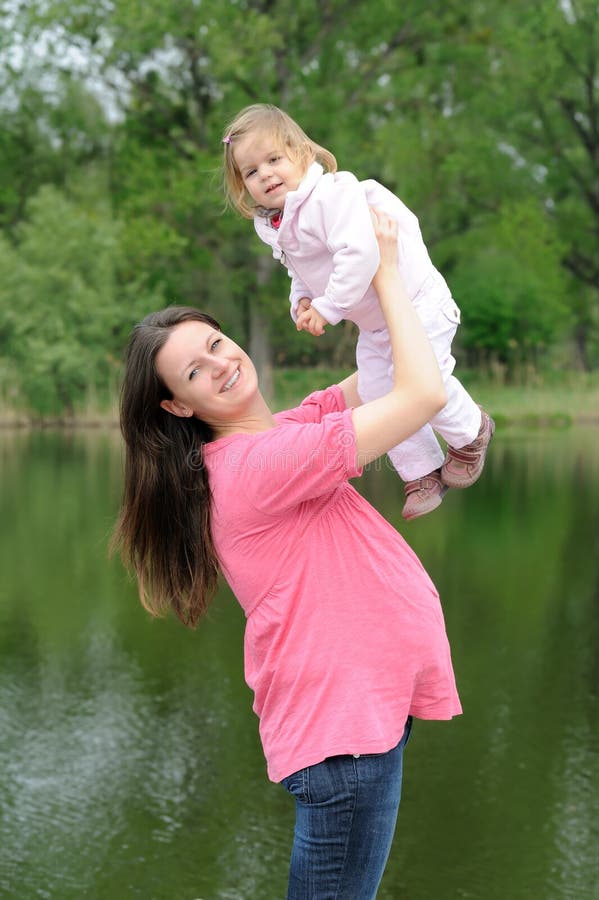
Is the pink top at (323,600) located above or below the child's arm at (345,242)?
below

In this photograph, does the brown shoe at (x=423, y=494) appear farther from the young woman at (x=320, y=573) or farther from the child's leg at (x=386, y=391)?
the young woman at (x=320, y=573)

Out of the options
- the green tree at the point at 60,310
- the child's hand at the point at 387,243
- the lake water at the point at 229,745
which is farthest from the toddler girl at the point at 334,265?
the green tree at the point at 60,310

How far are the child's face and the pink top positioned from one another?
763 mm

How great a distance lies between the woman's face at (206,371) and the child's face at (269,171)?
24.5 inches

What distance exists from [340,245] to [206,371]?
413 millimetres

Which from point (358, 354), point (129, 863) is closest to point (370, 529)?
point (358, 354)

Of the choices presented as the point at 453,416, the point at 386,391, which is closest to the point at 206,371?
the point at 386,391

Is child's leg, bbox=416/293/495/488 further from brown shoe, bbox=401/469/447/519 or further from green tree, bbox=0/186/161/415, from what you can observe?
green tree, bbox=0/186/161/415

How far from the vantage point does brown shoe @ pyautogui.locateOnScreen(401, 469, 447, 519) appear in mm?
2682

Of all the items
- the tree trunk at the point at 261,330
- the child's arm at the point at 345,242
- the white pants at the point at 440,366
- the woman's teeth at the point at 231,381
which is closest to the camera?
the woman's teeth at the point at 231,381

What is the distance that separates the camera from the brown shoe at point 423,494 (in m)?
2.68

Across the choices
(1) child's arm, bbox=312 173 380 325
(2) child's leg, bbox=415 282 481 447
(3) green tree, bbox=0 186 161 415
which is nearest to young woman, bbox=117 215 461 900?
(1) child's arm, bbox=312 173 380 325

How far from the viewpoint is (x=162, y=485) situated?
7.07 ft

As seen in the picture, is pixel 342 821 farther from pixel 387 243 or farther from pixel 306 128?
pixel 306 128
